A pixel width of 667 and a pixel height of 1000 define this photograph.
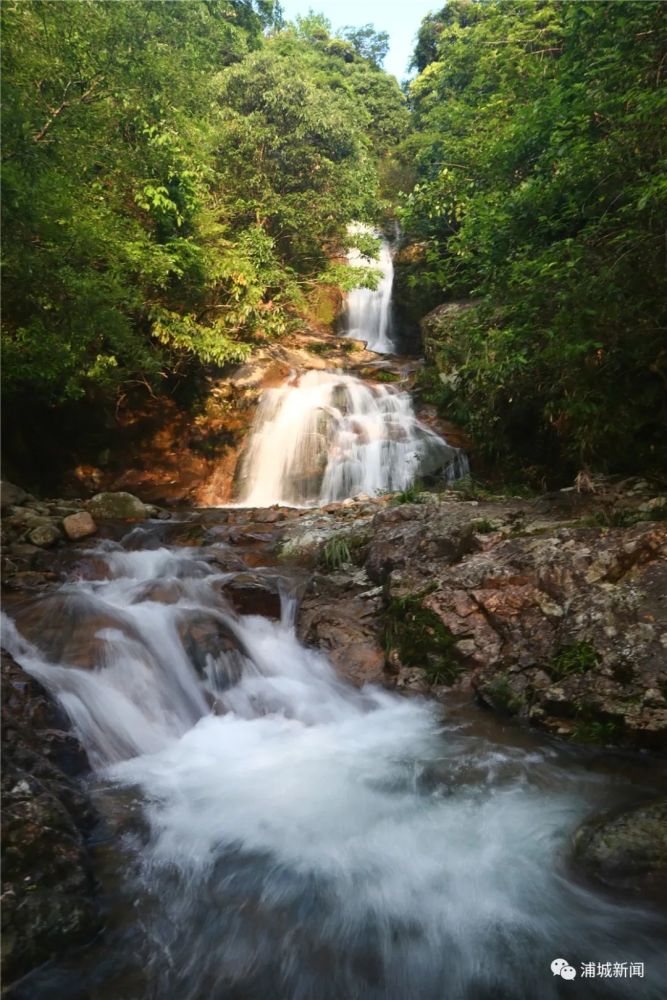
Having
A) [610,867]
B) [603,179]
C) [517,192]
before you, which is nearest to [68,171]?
[517,192]

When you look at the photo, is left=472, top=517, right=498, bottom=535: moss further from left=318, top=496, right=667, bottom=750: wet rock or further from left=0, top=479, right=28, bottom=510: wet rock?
left=0, top=479, right=28, bottom=510: wet rock

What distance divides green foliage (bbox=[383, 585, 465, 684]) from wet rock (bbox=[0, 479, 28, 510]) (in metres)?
6.13

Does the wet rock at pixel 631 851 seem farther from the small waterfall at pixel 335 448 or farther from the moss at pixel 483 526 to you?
the small waterfall at pixel 335 448

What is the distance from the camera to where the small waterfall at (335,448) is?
12.5 m

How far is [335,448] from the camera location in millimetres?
13195

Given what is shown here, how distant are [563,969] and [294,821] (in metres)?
1.81

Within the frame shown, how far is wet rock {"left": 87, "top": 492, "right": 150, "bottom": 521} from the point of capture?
10.1 metres

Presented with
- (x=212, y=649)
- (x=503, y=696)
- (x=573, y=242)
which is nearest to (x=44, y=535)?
(x=212, y=649)

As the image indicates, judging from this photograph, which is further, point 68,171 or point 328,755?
point 68,171

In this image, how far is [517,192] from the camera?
6.93 meters

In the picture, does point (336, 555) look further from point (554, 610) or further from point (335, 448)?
point (335, 448)

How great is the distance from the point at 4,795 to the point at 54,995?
886mm

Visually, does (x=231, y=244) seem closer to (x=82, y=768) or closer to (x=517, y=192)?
(x=517, y=192)

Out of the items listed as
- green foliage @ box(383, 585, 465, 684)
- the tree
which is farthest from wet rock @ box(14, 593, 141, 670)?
the tree
